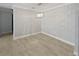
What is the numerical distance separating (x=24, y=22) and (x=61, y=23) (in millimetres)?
729

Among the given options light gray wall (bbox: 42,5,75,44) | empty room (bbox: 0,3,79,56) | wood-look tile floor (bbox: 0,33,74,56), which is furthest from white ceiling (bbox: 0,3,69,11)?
wood-look tile floor (bbox: 0,33,74,56)

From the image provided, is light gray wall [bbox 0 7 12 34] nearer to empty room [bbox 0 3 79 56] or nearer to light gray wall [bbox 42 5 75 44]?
empty room [bbox 0 3 79 56]

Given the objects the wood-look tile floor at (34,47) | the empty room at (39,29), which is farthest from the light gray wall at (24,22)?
the wood-look tile floor at (34,47)

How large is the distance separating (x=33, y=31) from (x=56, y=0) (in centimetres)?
75

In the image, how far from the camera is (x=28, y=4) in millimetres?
1841

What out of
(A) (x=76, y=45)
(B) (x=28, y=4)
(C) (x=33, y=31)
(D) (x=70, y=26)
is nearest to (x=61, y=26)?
(D) (x=70, y=26)

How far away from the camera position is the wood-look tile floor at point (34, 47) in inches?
73.3

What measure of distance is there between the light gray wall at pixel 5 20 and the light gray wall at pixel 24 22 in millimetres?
97

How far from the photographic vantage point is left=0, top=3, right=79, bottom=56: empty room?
1830 millimetres

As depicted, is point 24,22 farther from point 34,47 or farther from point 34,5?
point 34,47

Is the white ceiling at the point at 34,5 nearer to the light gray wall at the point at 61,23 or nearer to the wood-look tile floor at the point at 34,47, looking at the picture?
the light gray wall at the point at 61,23

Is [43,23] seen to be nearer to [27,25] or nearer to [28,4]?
[27,25]

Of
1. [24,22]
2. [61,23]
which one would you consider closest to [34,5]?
[24,22]

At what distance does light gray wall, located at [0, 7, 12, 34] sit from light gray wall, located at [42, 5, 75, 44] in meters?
0.67
